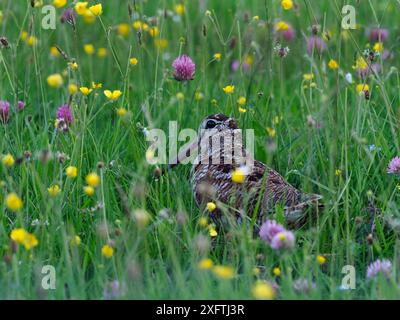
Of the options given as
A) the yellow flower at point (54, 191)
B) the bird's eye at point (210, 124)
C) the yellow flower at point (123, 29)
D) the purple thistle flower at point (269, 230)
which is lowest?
the purple thistle flower at point (269, 230)

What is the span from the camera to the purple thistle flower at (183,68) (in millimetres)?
5129

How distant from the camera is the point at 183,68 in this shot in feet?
16.8

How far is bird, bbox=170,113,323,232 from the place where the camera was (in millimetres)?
4395

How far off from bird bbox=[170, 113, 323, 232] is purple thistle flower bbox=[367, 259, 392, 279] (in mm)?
371

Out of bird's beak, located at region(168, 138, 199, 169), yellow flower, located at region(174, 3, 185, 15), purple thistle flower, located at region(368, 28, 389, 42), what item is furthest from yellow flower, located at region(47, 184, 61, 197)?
purple thistle flower, located at region(368, 28, 389, 42)

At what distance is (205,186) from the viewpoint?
4.44 meters

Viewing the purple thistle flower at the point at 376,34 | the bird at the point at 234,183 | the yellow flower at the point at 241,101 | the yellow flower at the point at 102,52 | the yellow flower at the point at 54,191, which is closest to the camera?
the yellow flower at the point at 54,191

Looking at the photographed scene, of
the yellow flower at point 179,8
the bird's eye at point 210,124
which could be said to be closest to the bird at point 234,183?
the bird's eye at point 210,124

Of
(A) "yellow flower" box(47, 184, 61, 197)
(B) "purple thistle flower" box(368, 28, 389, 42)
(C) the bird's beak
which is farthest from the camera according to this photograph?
(B) "purple thistle flower" box(368, 28, 389, 42)

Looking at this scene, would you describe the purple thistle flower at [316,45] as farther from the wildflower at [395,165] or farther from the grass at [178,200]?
the wildflower at [395,165]

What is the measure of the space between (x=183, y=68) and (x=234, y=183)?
92 cm

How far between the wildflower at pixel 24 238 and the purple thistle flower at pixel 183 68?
5.36ft

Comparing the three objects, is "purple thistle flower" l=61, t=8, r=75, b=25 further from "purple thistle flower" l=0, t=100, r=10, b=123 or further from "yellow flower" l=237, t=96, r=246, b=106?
"yellow flower" l=237, t=96, r=246, b=106
